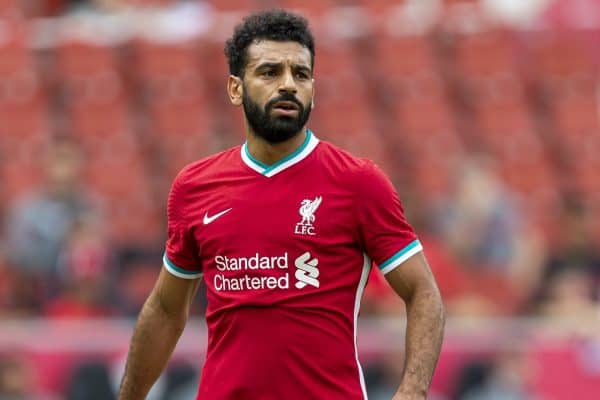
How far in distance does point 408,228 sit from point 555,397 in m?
5.00

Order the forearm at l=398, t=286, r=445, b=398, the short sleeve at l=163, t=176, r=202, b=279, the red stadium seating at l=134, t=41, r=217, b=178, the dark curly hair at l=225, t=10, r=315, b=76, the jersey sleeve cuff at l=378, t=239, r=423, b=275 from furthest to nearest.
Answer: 1. the red stadium seating at l=134, t=41, r=217, b=178
2. the short sleeve at l=163, t=176, r=202, b=279
3. the dark curly hair at l=225, t=10, r=315, b=76
4. the jersey sleeve cuff at l=378, t=239, r=423, b=275
5. the forearm at l=398, t=286, r=445, b=398

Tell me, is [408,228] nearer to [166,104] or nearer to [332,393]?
[332,393]

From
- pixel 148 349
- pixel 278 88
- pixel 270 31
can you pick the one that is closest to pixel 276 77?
pixel 278 88

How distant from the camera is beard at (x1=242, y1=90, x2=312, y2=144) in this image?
4945mm

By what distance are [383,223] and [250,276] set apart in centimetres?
48

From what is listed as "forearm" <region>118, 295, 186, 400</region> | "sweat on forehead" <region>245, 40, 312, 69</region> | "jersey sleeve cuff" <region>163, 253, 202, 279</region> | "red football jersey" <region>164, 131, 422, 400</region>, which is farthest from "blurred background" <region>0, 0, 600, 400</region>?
"sweat on forehead" <region>245, 40, 312, 69</region>

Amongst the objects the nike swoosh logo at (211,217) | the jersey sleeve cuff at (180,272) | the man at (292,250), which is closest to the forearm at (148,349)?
the jersey sleeve cuff at (180,272)

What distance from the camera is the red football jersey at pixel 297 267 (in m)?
4.93

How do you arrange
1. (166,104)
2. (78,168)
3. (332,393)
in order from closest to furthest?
(332,393)
(78,168)
(166,104)

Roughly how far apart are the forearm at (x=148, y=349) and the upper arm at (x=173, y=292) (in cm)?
2

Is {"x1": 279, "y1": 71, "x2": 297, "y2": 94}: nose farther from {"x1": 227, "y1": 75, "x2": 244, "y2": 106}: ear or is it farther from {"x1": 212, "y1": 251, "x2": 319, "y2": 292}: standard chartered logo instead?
{"x1": 212, "y1": 251, "x2": 319, "y2": 292}: standard chartered logo

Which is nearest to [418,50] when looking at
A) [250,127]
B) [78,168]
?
[78,168]

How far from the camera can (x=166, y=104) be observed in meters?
14.1

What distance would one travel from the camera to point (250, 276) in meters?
4.99
